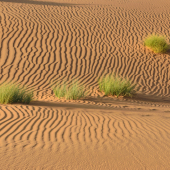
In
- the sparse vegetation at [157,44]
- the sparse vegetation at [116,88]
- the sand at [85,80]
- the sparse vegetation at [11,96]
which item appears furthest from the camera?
the sparse vegetation at [157,44]

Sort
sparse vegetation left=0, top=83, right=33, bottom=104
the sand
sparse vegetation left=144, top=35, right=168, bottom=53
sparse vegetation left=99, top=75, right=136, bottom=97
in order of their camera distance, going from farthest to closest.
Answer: sparse vegetation left=144, top=35, right=168, bottom=53 → sparse vegetation left=99, top=75, right=136, bottom=97 → sparse vegetation left=0, top=83, right=33, bottom=104 → the sand

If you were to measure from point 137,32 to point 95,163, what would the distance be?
46.9 ft

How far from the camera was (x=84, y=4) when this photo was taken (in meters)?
22.0

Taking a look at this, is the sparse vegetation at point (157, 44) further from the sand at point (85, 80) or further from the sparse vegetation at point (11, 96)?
the sparse vegetation at point (11, 96)

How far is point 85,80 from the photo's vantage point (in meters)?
12.2

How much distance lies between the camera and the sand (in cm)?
417

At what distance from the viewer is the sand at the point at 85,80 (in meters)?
4.17

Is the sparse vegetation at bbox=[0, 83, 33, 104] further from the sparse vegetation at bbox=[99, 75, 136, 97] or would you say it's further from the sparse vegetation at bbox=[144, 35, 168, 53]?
the sparse vegetation at bbox=[144, 35, 168, 53]

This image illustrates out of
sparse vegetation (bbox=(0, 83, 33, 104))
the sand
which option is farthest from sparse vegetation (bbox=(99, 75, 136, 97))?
sparse vegetation (bbox=(0, 83, 33, 104))

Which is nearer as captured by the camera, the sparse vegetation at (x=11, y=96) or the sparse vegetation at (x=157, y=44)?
the sparse vegetation at (x=11, y=96)

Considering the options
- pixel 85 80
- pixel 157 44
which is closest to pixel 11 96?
pixel 85 80

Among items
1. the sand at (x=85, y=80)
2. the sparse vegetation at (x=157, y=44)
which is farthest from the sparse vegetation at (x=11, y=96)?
the sparse vegetation at (x=157, y=44)

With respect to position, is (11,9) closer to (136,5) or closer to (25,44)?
(25,44)

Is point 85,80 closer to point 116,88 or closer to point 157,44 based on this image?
point 116,88
